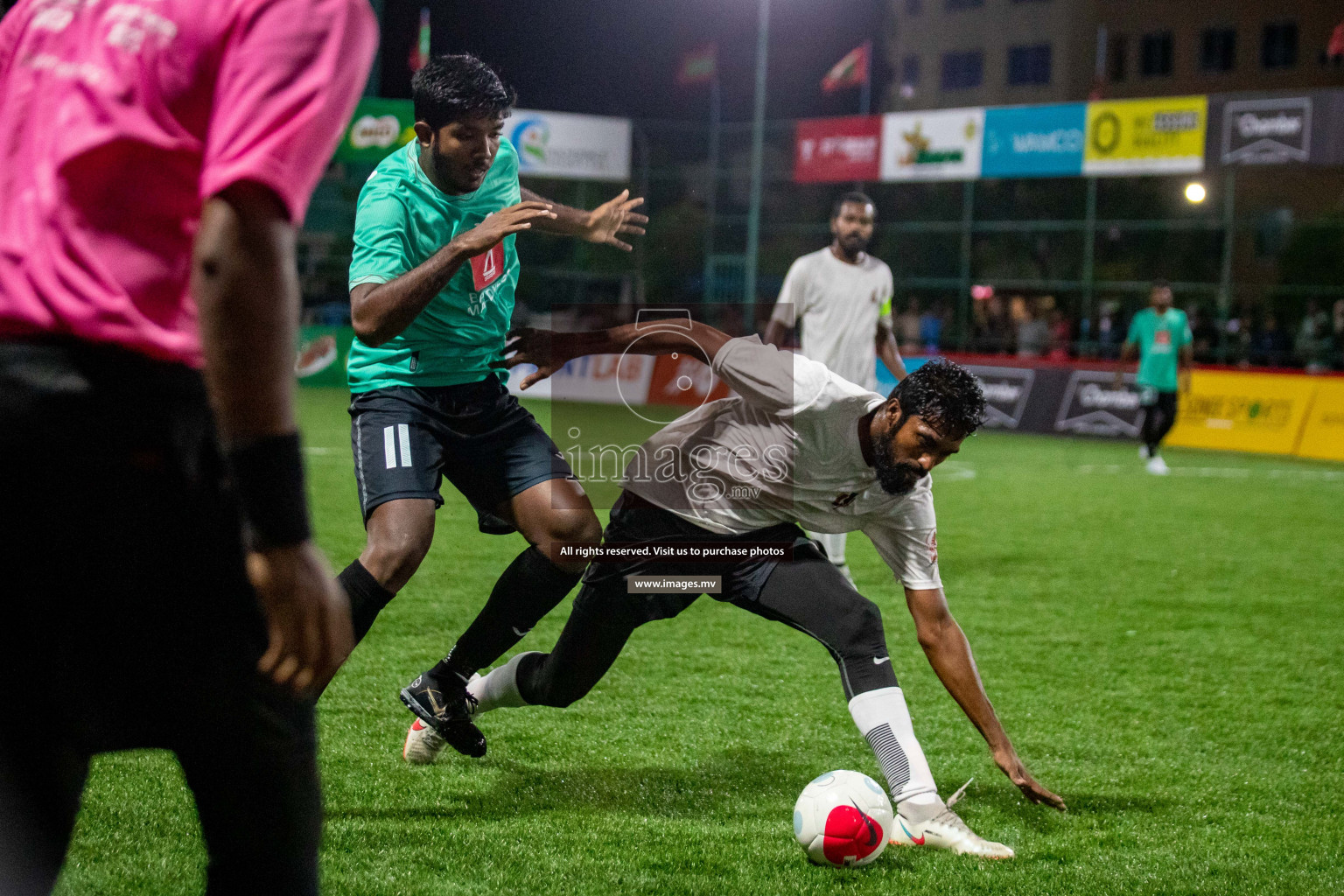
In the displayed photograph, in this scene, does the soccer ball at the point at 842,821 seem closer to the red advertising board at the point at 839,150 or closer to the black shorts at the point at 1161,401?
the black shorts at the point at 1161,401

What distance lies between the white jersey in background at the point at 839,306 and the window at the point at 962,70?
54336 millimetres

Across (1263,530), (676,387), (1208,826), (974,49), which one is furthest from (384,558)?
(974,49)

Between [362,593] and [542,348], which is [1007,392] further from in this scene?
[362,593]

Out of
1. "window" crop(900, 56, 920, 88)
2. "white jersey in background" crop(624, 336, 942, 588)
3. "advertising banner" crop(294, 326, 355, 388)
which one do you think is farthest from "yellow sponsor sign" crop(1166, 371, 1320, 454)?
"window" crop(900, 56, 920, 88)

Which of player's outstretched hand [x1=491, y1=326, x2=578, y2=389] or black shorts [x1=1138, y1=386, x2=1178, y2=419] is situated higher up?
player's outstretched hand [x1=491, y1=326, x2=578, y2=389]

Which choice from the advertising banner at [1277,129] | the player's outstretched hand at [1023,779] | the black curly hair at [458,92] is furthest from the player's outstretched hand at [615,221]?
the advertising banner at [1277,129]

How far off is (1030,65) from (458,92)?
5816 cm

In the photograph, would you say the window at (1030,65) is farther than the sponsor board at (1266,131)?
Yes

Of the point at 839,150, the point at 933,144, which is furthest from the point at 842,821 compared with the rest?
the point at 839,150

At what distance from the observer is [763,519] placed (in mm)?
4059

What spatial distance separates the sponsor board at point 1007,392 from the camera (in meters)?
20.1

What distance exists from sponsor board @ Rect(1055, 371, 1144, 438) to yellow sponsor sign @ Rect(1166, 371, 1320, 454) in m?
0.64

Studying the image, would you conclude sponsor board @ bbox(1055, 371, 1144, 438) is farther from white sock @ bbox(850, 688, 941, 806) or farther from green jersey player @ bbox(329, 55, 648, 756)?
white sock @ bbox(850, 688, 941, 806)

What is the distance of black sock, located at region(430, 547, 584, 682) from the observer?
14.2ft
